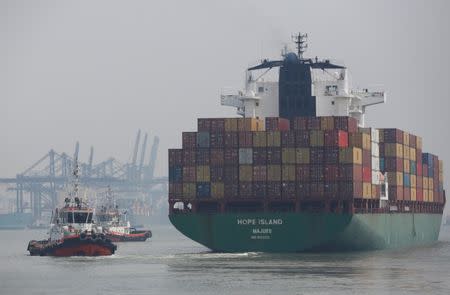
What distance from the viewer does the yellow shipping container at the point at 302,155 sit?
307 ft

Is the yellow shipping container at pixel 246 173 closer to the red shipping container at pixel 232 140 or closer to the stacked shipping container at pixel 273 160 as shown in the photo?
the stacked shipping container at pixel 273 160

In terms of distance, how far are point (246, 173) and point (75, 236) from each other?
45.0 feet

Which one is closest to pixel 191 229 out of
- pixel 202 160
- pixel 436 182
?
pixel 202 160

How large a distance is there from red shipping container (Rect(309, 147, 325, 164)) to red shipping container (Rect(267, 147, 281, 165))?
2417mm

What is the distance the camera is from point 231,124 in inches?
3767

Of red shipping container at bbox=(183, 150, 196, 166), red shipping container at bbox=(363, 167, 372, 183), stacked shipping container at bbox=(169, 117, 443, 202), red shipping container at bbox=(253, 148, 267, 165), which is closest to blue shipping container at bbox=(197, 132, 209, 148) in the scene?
stacked shipping container at bbox=(169, 117, 443, 202)

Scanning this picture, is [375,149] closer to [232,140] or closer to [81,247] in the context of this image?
[232,140]

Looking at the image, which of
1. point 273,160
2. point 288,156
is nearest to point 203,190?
point 273,160

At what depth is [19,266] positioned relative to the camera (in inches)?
3492

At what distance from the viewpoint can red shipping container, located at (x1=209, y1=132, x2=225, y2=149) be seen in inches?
3752

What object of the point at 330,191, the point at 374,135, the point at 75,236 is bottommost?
the point at 75,236

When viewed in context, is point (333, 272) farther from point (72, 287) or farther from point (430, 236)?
point (430, 236)

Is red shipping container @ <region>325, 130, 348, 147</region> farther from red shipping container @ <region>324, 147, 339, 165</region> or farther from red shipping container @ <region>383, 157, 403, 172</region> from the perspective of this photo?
red shipping container @ <region>383, 157, 403, 172</region>

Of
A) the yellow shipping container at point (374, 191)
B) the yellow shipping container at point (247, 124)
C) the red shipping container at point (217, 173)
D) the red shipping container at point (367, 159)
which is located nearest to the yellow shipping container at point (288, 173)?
the yellow shipping container at point (247, 124)
